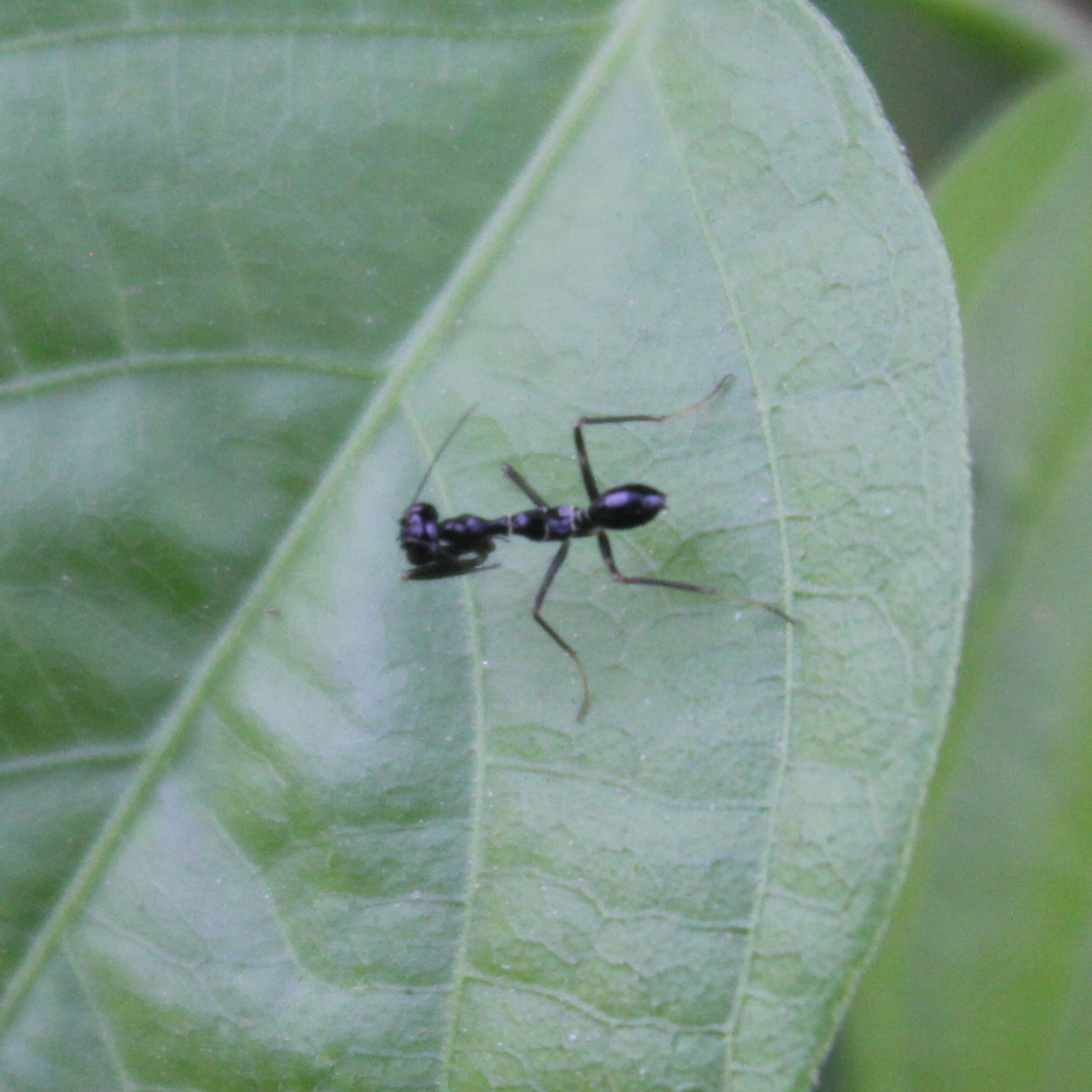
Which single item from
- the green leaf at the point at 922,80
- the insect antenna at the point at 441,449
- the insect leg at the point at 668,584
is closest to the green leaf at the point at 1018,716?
the green leaf at the point at 922,80

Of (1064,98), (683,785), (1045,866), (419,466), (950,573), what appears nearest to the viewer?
(950,573)

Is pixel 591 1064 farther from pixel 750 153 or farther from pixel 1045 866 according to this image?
pixel 750 153

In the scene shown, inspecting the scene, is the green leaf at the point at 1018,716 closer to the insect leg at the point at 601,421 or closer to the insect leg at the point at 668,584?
the insect leg at the point at 668,584

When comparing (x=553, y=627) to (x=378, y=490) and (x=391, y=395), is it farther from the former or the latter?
(x=391, y=395)

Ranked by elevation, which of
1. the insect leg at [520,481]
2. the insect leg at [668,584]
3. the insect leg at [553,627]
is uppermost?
the insect leg at [520,481]

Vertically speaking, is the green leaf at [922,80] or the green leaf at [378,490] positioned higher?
the green leaf at [922,80]

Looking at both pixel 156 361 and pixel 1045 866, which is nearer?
pixel 156 361

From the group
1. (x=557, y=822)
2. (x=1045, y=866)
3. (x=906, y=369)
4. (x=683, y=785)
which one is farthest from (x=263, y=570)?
(x=1045, y=866)

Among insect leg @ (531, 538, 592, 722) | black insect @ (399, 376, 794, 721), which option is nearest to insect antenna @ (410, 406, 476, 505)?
→ black insect @ (399, 376, 794, 721)
